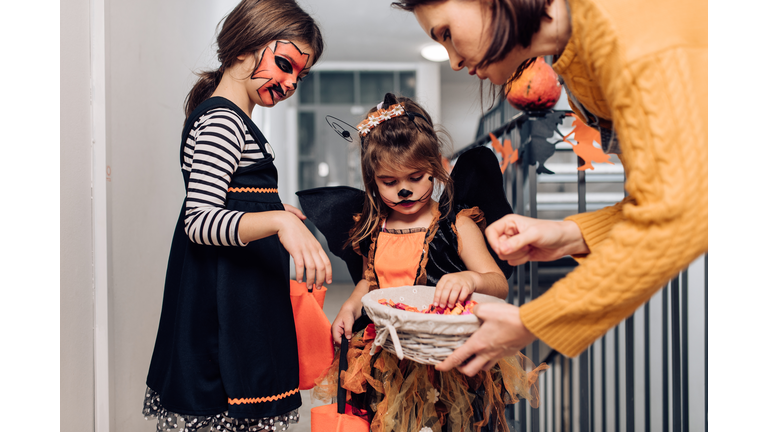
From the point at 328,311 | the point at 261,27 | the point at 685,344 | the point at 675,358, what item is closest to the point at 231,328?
the point at 261,27

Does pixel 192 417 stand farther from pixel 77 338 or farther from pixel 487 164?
pixel 487 164

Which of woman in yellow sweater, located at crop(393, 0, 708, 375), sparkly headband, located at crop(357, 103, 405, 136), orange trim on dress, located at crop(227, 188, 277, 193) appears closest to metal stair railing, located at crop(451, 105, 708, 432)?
sparkly headband, located at crop(357, 103, 405, 136)

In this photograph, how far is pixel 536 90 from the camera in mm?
1653

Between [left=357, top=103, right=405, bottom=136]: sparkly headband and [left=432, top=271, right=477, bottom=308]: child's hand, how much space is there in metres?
0.50

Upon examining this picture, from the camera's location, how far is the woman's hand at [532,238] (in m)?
0.69

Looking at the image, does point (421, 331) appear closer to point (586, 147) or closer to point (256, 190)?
point (256, 190)

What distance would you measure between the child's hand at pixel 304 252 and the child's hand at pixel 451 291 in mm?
272

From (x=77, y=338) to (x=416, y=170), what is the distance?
901 millimetres

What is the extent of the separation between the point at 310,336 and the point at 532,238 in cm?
65

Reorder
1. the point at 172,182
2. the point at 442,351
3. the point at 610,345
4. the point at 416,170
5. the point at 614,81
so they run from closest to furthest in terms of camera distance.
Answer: the point at 614,81 → the point at 442,351 → the point at 416,170 → the point at 172,182 → the point at 610,345

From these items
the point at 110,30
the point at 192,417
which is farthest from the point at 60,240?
the point at 110,30

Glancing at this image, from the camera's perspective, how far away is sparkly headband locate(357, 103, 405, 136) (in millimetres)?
1191

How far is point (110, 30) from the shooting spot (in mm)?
1124
